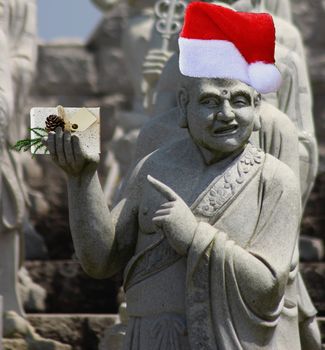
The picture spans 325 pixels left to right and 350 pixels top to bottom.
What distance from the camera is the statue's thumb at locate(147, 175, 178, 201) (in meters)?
10.5

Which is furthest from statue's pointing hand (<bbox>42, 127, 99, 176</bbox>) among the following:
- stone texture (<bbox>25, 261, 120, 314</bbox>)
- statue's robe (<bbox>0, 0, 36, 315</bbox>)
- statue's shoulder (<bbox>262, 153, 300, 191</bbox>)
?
stone texture (<bbox>25, 261, 120, 314</bbox>)

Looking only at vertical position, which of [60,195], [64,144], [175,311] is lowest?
[60,195]

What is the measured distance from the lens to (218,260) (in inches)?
408

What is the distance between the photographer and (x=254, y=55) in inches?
422

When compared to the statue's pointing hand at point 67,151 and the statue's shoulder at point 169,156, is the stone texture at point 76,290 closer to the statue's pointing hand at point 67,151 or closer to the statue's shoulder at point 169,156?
the statue's shoulder at point 169,156

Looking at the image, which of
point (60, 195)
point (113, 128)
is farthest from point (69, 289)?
point (113, 128)

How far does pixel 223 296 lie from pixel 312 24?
1325 cm

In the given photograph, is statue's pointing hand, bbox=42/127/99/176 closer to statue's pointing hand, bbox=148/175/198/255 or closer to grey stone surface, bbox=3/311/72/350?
statue's pointing hand, bbox=148/175/198/255

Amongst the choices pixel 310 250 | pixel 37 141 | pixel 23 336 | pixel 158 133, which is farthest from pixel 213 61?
pixel 310 250

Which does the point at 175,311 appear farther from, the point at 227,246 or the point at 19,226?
the point at 19,226

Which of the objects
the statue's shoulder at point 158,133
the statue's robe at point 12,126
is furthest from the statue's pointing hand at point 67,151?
the statue's robe at point 12,126

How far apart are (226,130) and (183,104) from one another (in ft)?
0.90

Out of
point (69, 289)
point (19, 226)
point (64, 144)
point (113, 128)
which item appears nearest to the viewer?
point (64, 144)

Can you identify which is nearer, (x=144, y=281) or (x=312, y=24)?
(x=144, y=281)
